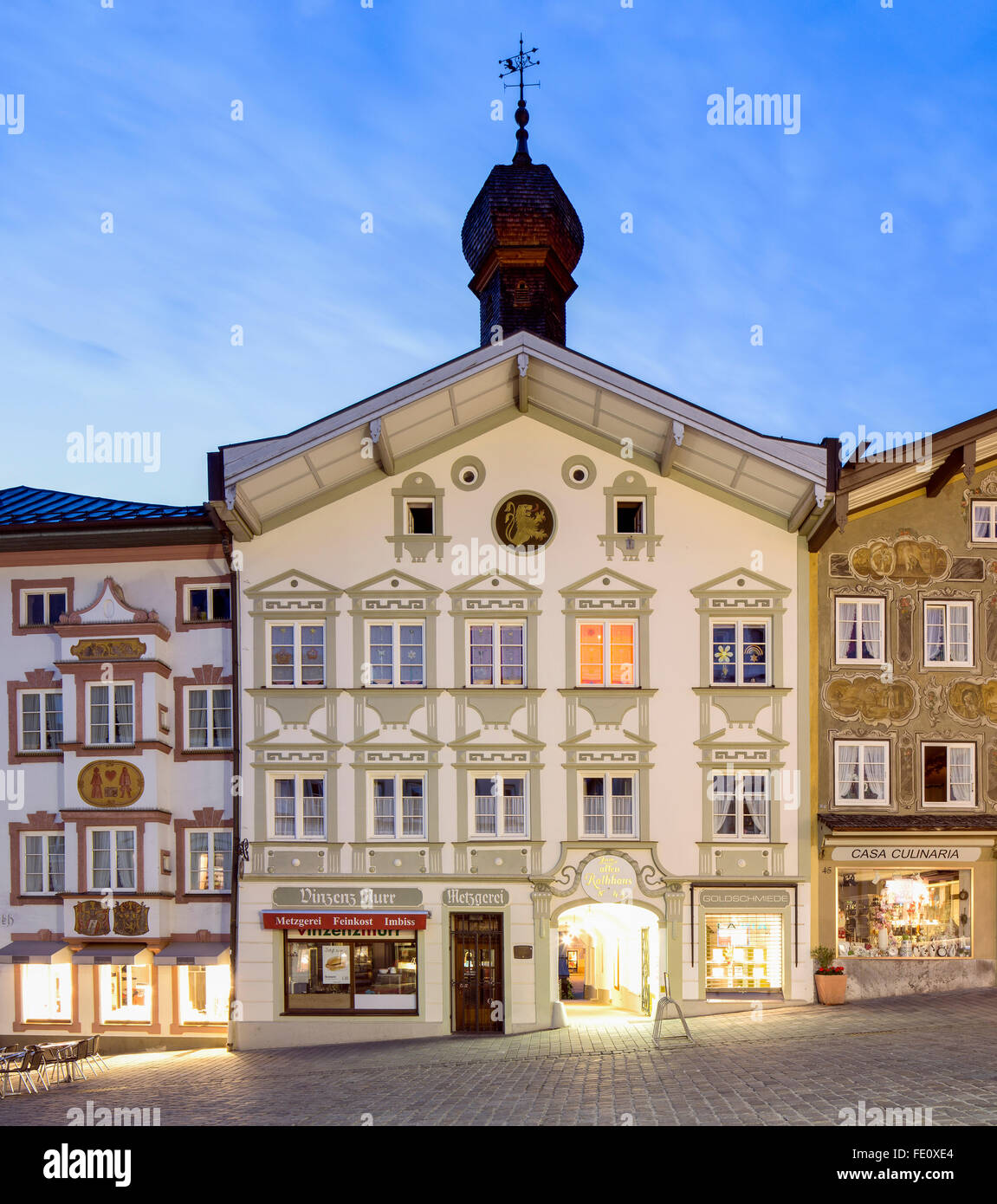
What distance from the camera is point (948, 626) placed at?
26156 mm

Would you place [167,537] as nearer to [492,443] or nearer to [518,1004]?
[492,443]

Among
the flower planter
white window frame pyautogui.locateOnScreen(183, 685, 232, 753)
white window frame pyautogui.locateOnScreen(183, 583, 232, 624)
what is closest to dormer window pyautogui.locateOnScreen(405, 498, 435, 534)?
white window frame pyautogui.locateOnScreen(183, 583, 232, 624)

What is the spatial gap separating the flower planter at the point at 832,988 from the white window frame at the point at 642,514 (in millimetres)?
11003

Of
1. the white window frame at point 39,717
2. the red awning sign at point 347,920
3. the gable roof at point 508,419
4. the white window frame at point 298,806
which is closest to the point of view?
the gable roof at point 508,419

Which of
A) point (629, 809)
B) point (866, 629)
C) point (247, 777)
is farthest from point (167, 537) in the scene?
point (866, 629)

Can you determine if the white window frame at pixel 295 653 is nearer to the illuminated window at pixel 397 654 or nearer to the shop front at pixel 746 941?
the illuminated window at pixel 397 654

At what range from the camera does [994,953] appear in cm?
2553

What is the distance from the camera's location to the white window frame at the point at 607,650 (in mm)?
25672

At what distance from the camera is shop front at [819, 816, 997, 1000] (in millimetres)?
25344

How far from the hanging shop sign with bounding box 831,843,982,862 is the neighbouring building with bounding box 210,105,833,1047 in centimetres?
100

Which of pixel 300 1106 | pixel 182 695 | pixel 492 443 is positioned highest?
pixel 492 443

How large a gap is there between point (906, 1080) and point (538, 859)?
10.1m

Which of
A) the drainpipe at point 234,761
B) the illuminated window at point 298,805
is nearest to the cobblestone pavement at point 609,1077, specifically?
the drainpipe at point 234,761

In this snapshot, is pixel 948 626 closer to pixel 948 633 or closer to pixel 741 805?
pixel 948 633
